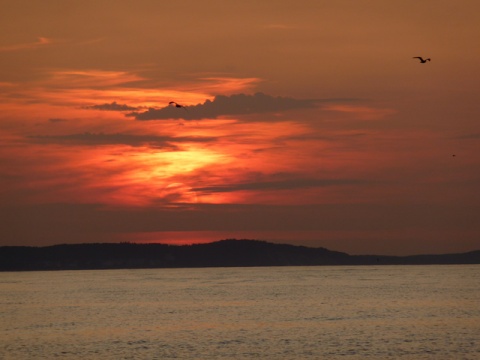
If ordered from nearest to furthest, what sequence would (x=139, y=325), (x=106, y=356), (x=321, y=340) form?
(x=106, y=356) < (x=321, y=340) < (x=139, y=325)

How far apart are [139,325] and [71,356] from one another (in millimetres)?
29399

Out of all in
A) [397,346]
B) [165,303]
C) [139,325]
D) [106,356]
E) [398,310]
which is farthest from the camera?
[165,303]

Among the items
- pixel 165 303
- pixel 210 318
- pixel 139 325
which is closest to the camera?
pixel 139 325

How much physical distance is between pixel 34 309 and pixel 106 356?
238 ft

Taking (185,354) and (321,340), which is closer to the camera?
(185,354)

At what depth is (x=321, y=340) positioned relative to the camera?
Result: 87125mm

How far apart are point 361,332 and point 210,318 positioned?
2754cm

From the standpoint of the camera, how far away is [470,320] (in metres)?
110

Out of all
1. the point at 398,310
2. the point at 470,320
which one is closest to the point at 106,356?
the point at 470,320

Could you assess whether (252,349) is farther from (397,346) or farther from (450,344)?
(450,344)

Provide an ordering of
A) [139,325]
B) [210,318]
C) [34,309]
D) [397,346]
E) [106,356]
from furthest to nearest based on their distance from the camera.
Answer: [34,309] → [210,318] → [139,325] → [397,346] → [106,356]

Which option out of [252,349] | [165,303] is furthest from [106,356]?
[165,303]

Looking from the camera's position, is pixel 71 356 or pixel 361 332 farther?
pixel 361 332

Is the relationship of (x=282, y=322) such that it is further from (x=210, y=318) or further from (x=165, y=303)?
(x=165, y=303)
